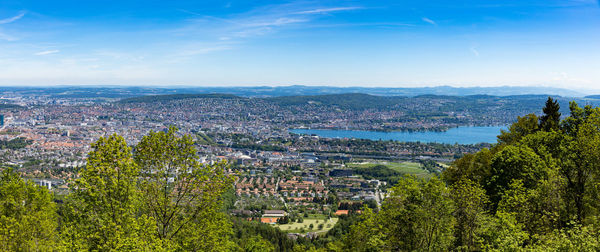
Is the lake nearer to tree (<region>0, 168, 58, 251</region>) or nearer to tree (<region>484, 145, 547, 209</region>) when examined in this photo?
tree (<region>484, 145, 547, 209</region>)

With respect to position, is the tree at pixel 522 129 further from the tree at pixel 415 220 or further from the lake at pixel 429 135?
the lake at pixel 429 135

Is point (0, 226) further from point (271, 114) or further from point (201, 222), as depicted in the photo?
point (271, 114)

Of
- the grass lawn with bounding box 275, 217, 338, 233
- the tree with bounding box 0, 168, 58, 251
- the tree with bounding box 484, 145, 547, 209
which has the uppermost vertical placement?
the tree with bounding box 484, 145, 547, 209

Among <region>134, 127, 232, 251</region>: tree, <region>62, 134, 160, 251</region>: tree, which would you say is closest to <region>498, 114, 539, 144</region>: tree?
<region>134, 127, 232, 251</region>: tree

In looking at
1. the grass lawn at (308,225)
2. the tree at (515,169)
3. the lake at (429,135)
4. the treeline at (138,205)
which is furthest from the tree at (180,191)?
the lake at (429,135)

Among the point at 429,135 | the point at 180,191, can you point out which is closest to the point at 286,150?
the point at 429,135
